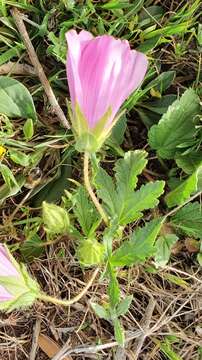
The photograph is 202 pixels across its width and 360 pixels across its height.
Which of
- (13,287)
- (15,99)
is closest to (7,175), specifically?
(15,99)

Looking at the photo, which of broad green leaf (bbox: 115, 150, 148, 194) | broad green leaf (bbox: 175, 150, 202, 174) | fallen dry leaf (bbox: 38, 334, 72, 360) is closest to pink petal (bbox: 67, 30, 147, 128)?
broad green leaf (bbox: 115, 150, 148, 194)

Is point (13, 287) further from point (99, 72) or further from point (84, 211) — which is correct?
point (99, 72)

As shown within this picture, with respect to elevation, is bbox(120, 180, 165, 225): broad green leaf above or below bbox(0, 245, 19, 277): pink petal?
below

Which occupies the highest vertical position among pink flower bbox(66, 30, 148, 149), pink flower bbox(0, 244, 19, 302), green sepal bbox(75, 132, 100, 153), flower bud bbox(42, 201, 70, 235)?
pink flower bbox(66, 30, 148, 149)

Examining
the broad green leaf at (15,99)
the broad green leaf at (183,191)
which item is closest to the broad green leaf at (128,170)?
the broad green leaf at (183,191)

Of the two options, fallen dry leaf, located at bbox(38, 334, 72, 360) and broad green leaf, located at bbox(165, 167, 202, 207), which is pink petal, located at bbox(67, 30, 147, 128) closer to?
broad green leaf, located at bbox(165, 167, 202, 207)

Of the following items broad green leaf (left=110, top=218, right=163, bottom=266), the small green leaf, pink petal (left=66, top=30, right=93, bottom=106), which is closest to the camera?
pink petal (left=66, top=30, right=93, bottom=106)

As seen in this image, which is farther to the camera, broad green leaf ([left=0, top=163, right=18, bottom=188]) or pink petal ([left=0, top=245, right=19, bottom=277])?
broad green leaf ([left=0, top=163, right=18, bottom=188])
